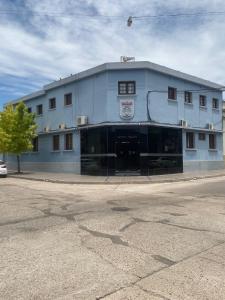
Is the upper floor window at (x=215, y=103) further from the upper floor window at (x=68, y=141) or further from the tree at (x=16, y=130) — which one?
the tree at (x=16, y=130)

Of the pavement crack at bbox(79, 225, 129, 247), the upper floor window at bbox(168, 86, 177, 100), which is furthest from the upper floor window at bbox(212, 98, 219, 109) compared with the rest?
the pavement crack at bbox(79, 225, 129, 247)

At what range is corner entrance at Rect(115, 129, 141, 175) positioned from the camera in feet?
80.1

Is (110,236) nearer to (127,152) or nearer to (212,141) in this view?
(127,152)

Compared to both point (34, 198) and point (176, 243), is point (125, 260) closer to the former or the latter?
point (176, 243)

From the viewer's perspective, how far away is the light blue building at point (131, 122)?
2442cm

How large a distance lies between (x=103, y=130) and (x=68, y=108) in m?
4.60

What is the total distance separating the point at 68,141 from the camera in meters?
28.2

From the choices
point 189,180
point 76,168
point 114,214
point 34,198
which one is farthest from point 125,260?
point 76,168

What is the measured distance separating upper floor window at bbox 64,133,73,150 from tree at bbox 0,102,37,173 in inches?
95.8

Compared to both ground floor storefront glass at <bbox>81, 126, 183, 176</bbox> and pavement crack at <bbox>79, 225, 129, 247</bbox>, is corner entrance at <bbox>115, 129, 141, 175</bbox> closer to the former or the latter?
ground floor storefront glass at <bbox>81, 126, 183, 176</bbox>

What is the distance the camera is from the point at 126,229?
8.45 metres

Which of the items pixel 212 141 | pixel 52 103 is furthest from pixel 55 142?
pixel 212 141

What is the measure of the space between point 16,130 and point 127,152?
8609mm

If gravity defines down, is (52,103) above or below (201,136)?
above
